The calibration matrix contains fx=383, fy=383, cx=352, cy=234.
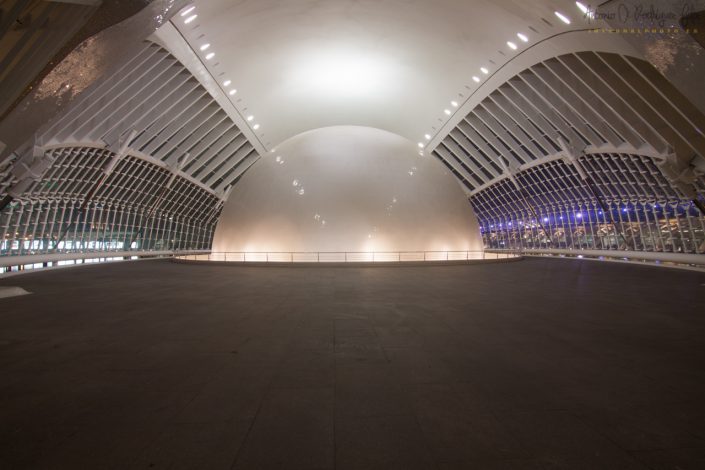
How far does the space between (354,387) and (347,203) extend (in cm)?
1385

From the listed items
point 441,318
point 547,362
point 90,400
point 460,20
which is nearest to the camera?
point 90,400

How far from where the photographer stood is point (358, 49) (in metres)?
22.9

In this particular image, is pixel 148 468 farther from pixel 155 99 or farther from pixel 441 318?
pixel 155 99

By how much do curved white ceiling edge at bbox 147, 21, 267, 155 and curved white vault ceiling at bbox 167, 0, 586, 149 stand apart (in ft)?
1.28

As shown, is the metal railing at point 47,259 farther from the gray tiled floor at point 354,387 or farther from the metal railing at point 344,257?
the gray tiled floor at point 354,387

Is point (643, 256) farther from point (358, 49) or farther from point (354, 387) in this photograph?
point (354, 387)

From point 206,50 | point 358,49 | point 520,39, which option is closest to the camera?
point 520,39

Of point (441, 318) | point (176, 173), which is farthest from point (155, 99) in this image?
point (441, 318)

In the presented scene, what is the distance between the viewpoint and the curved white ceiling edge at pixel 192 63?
18031 millimetres

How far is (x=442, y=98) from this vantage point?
27797 millimetres

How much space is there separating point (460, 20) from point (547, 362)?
780 inches

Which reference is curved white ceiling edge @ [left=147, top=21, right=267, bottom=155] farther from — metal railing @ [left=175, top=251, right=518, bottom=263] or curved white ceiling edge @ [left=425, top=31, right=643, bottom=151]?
curved white ceiling edge @ [left=425, top=31, right=643, bottom=151]

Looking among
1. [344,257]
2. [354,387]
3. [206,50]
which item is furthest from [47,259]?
[354,387]

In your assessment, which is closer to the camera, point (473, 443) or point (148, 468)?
point (148, 468)
